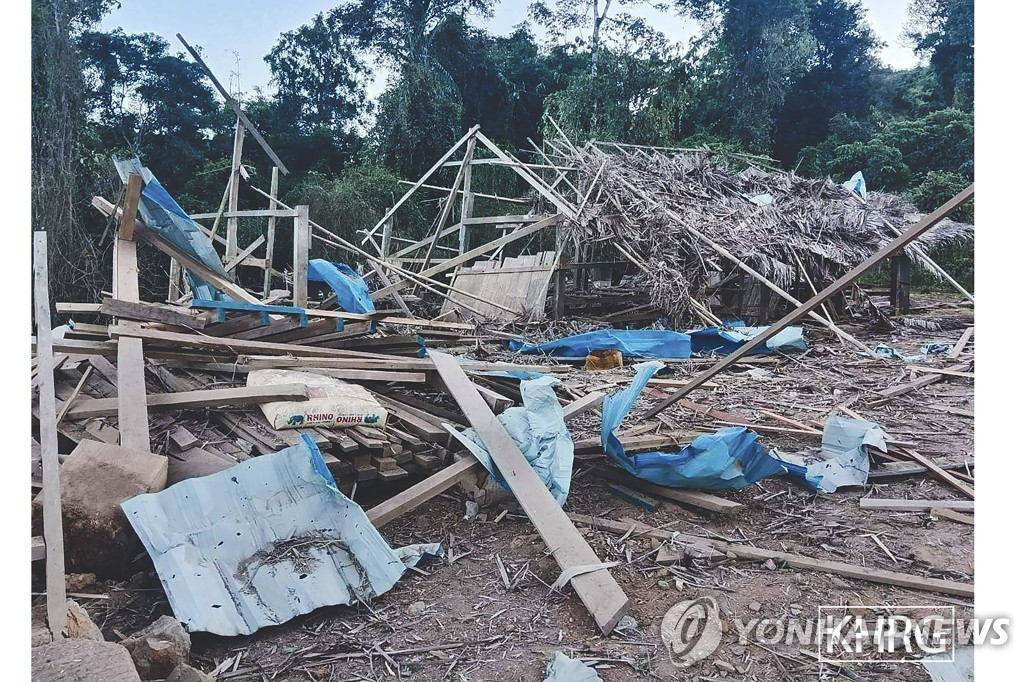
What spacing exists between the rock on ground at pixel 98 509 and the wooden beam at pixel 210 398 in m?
0.82

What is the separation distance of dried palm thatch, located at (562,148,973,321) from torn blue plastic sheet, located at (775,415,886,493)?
6.19 metres

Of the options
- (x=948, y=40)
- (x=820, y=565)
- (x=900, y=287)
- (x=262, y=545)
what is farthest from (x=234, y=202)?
(x=948, y=40)

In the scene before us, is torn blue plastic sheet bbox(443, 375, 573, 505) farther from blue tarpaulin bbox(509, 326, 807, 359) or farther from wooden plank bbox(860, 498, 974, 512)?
blue tarpaulin bbox(509, 326, 807, 359)

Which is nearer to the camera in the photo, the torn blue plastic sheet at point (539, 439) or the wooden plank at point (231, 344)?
the torn blue plastic sheet at point (539, 439)

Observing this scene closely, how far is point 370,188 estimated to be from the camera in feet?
66.0

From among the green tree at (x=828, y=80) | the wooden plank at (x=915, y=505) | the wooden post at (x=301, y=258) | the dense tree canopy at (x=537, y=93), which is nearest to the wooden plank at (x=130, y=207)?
the wooden post at (x=301, y=258)

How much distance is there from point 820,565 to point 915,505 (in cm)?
125

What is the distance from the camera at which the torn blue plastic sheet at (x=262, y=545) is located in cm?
305

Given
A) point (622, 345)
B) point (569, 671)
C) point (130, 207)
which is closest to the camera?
point (569, 671)

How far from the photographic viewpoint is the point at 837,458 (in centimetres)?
493

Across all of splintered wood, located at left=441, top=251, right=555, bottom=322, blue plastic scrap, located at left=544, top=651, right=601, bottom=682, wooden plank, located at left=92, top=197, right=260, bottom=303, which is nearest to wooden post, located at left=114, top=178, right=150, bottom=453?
wooden plank, located at left=92, top=197, right=260, bottom=303

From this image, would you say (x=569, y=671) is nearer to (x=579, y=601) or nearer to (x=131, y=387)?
(x=579, y=601)

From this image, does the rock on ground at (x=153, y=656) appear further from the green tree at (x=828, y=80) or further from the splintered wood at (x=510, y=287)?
the green tree at (x=828, y=80)

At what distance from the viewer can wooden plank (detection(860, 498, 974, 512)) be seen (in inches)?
169
